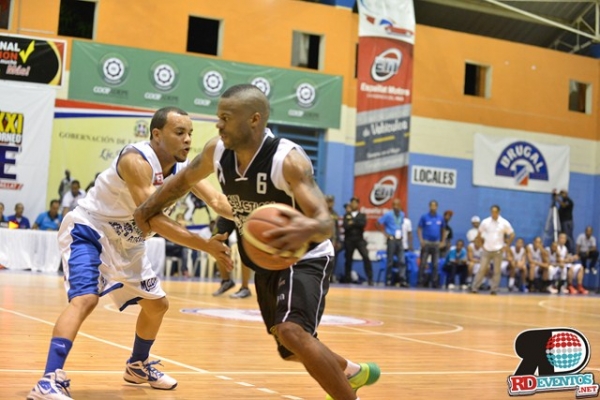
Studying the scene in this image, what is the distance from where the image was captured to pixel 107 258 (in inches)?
216

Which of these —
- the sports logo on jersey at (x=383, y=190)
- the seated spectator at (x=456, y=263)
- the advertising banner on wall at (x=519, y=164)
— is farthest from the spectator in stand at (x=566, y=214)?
the sports logo on jersey at (x=383, y=190)

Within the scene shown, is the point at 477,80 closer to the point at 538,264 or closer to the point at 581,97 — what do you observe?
the point at 581,97

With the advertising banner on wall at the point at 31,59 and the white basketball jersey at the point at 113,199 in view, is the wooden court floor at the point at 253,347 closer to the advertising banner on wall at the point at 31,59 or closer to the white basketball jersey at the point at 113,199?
the white basketball jersey at the point at 113,199

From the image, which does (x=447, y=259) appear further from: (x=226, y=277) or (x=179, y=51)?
(x=226, y=277)

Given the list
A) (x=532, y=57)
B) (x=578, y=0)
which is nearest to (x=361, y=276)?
(x=532, y=57)

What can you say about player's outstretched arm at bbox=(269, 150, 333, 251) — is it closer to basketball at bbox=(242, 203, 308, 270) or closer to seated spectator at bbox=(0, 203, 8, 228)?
basketball at bbox=(242, 203, 308, 270)

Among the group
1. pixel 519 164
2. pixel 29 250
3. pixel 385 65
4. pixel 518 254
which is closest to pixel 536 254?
pixel 518 254

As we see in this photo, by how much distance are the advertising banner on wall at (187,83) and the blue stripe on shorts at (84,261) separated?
16403 mm

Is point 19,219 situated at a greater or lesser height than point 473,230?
lesser

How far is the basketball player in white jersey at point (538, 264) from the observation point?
2403 cm

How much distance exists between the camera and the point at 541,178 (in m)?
27.7

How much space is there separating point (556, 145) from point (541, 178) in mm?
1170

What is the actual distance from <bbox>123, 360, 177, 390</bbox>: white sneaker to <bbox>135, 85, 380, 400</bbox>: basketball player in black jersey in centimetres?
123

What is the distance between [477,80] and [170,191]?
78.1ft
